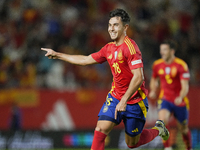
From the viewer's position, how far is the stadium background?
1036 cm

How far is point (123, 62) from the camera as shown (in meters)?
5.48

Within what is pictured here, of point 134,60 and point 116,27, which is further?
point 116,27

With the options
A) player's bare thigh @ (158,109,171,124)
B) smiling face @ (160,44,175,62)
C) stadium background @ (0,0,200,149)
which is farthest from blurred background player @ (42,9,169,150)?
stadium background @ (0,0,200,149)

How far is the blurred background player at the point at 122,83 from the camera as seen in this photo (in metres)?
5.28

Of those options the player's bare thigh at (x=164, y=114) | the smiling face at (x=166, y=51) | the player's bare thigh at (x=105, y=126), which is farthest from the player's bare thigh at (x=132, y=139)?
the smiling face at (x=166, y=51)

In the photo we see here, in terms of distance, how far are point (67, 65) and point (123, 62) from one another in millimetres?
7315

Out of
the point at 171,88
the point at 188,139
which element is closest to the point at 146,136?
A: the point at 171,88

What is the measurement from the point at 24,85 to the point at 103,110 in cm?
689

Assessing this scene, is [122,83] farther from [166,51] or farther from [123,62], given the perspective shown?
[166,51]

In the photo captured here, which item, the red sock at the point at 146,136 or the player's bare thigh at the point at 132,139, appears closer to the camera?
the player's bare thigh at the point at 132,139

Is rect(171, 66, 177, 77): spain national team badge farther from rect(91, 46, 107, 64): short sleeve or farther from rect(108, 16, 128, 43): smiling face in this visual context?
rect(108, 16, 128, 43): smiling face

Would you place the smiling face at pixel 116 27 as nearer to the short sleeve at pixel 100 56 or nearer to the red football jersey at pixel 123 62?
the red football jersey at pixel 123 62

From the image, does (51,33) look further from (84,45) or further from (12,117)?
(12,117)

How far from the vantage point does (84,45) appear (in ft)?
44.9
